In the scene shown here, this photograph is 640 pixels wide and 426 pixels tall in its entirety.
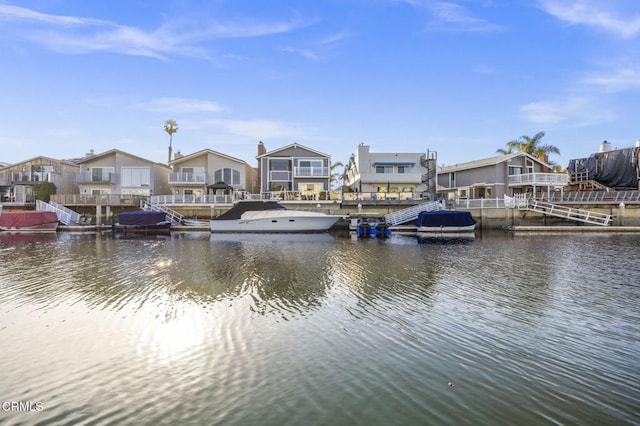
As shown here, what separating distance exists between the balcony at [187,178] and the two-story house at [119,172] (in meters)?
4.50

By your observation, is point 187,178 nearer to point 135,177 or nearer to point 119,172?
point 135,177

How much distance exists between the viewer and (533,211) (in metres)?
34.4

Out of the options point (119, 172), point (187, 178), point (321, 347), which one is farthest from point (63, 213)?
point (321, 347)

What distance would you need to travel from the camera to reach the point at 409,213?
113ft

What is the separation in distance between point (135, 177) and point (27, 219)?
12038 millimetres

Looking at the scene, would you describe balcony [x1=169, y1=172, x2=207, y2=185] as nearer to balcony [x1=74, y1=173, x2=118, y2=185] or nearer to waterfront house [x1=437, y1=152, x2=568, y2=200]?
balcony [x1=74, y1=173, x2=118, y2=185]

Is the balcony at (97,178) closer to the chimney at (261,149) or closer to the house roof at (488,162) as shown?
the chimney at (261,149)

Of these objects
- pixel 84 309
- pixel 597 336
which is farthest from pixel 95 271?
pixel 597 336

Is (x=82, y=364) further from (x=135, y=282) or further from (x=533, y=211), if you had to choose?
(x=533, y=211)

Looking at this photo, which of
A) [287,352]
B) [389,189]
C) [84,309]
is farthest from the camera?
[389,189]

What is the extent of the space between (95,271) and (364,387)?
1280 cm

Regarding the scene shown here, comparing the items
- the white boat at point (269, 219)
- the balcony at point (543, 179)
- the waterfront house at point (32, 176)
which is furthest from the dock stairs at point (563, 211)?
the waterfront house at point (32, 176)

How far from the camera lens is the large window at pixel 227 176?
4256cm

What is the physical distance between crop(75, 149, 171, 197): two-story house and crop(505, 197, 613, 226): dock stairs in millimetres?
39546
